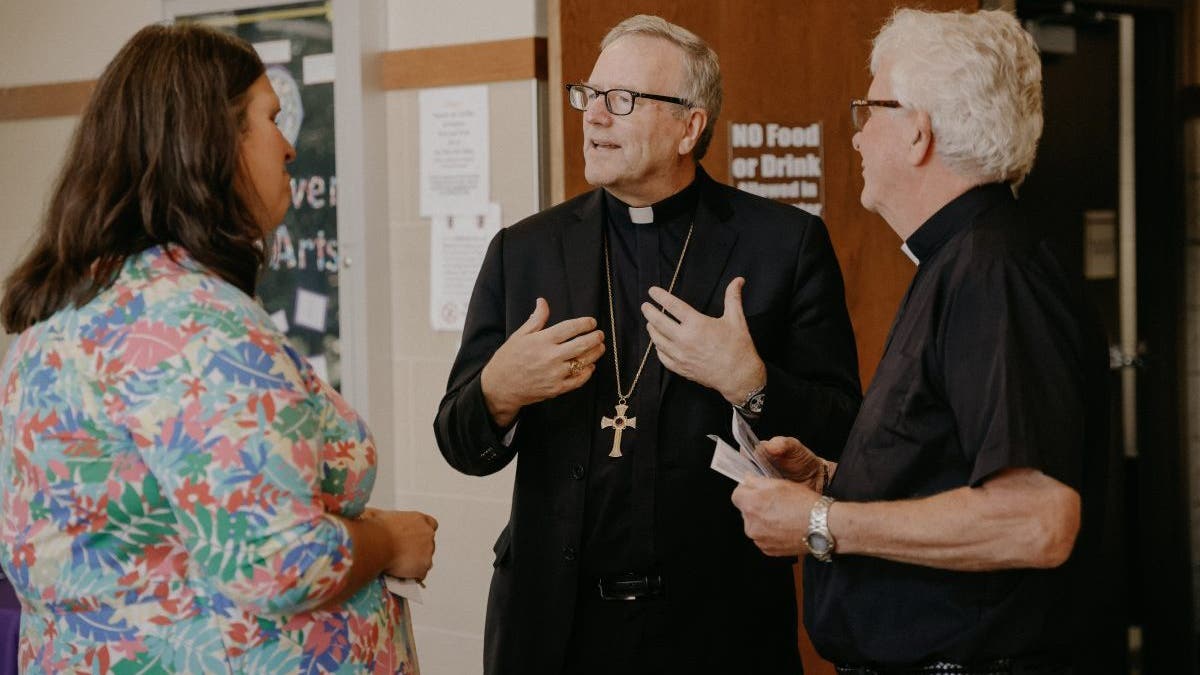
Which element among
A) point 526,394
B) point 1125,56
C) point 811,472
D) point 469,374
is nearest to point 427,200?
point 469,374

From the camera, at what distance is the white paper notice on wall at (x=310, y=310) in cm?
374

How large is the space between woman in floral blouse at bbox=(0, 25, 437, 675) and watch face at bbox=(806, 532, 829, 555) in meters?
0.55

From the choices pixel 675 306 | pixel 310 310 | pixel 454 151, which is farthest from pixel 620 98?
pixel 310 310

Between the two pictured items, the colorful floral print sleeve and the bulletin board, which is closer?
the colorful floral print sleeve

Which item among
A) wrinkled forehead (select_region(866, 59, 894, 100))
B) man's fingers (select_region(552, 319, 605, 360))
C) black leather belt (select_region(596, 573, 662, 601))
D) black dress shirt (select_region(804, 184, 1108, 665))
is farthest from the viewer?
black leather belt (select_region(596, 573, 662, 601))

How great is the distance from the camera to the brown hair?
1459 millimetres

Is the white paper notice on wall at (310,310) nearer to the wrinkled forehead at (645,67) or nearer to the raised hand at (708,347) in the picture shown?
the wrinkled forehead at (645,67)

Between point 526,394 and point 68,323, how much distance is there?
2.62 ft

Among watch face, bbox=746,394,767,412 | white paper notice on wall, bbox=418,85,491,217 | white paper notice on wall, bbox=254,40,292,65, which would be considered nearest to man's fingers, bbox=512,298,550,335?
watch face, bbox=746,394,767,412

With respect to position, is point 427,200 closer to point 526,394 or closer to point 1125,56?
point 526,394

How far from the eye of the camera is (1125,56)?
421 cm

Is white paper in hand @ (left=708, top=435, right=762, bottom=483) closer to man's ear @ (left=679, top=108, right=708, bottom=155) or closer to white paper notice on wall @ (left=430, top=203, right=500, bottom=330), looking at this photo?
man's ear @ (left=679, top=108, right=708, bottom=155)

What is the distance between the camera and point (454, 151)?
344cm

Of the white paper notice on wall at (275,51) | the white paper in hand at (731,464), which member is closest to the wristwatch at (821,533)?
the white paper in hand at (731,464)
